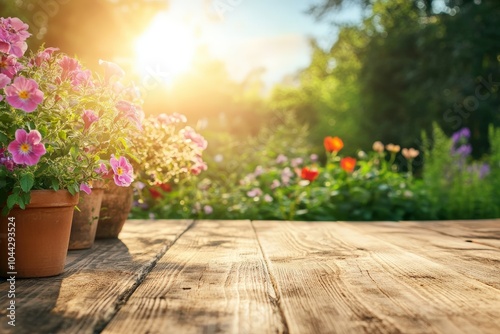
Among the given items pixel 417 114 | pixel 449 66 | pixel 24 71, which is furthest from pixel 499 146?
pixel 417 114

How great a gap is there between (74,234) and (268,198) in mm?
2501

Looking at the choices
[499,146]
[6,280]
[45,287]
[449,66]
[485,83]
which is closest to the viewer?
[45,287]

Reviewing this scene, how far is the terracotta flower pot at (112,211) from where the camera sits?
265cm

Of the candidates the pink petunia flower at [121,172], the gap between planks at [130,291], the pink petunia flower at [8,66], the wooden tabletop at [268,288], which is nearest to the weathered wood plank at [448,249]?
the wooden tabletop at [268,288]

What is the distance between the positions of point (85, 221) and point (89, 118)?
642 mm

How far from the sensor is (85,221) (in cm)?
232

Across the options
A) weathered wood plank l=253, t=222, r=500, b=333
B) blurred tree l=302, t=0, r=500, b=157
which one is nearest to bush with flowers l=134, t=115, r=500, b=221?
weathered wood plank l=253, t=222, r=500, b=333

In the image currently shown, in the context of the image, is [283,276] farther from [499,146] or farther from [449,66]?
[449,66]

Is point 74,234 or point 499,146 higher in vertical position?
point 499,146

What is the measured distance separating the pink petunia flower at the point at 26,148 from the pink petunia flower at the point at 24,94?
0.21ft

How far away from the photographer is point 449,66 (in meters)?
12.1

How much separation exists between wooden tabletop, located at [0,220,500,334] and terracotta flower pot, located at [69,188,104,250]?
3.4 inches

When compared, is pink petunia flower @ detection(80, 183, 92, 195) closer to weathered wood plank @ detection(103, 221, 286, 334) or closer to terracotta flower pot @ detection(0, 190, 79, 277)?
→ terracotta flower pot @ detection(0, 190, 79, 277)

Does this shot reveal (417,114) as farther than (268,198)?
Yes
